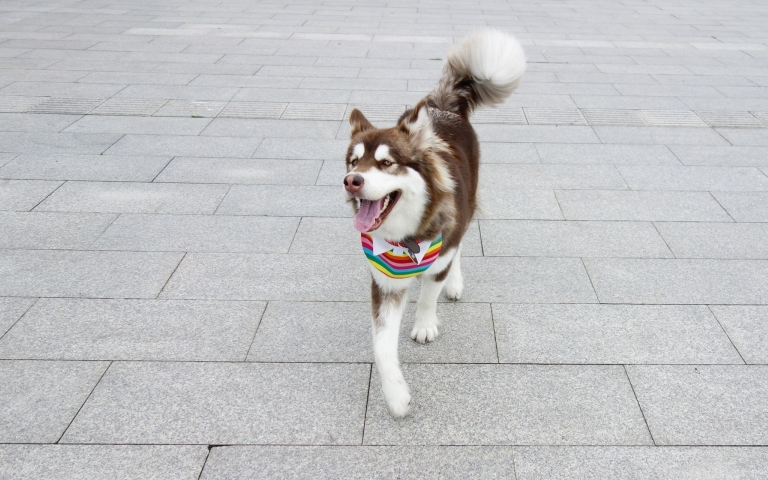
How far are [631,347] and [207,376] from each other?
252cm

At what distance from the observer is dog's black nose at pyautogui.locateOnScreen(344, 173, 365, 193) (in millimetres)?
2637

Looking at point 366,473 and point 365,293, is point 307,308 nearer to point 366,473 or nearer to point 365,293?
point 365,293

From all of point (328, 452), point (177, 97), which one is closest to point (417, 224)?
point (328, 452)

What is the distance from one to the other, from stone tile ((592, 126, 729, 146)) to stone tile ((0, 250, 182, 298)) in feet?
16.5

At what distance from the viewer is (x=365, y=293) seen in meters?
4.07

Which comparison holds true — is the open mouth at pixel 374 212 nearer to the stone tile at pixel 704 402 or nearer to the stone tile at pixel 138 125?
the stone tile at pixel 704 402

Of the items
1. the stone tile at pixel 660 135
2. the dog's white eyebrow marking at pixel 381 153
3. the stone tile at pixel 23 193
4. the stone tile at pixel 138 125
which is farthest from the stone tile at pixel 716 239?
the stone tile at pixel 23 193

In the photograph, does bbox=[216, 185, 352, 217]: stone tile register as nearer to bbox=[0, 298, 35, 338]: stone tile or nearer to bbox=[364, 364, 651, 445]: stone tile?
bbox=[0, 298, 35, 338]: stone tile

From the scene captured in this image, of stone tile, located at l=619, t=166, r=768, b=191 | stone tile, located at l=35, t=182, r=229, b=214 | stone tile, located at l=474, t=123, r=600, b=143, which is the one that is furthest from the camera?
stone tile, located at l=474, t=123, r=600, b=143

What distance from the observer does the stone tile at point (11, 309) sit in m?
3.67

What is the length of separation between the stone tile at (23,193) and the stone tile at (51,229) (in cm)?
14

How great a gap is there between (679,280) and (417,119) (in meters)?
2.47

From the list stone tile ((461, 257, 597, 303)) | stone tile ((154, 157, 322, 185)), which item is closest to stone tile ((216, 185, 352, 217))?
stone tile ((154, 157, 322, 185))

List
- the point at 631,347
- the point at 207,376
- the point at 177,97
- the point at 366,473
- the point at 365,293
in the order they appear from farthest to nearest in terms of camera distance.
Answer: the point at 177,97
the point at 365,293
the point at 631,347
the point at 207,376
the point at 366,473
